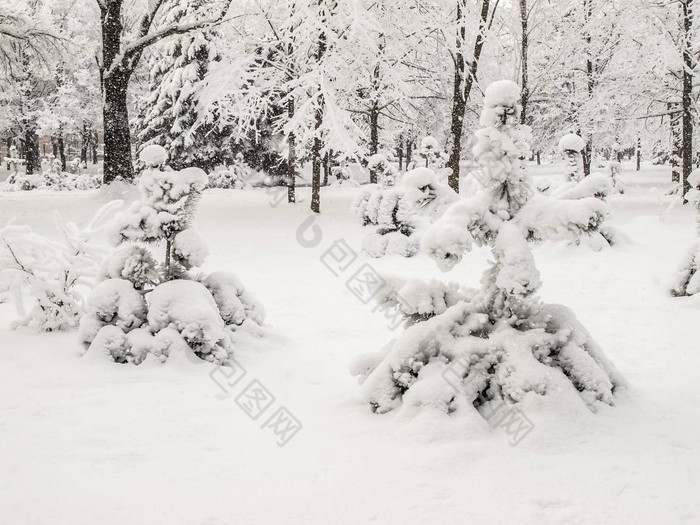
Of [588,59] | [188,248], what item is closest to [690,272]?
[188,248]

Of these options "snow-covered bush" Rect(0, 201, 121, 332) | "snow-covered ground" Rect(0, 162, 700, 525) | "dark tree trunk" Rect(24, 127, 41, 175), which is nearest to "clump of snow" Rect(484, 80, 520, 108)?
"snow-covered ground" Rect(0, 162, 700, 525)

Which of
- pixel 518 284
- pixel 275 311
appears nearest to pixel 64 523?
pixel 518 284

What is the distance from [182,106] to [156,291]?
981 inches

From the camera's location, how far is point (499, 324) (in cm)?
407

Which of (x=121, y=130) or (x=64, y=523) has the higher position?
(x=121, y=130)

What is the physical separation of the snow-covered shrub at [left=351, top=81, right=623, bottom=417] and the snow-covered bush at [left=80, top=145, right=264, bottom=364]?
2.04 m

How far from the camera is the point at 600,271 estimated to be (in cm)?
1018

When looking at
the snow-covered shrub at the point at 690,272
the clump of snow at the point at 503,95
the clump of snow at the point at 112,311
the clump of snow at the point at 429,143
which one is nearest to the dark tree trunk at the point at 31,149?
the clump of snow at the point at 429,143

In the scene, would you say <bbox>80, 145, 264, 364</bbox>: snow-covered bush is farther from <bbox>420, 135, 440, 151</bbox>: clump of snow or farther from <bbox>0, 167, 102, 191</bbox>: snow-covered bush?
<bbox>0, 167, 102, 191</bbox>: snow-covered bush

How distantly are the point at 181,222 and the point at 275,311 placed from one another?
2.67 metres

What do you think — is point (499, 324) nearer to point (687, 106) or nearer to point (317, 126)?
point (317, 126)

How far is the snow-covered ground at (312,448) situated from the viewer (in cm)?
288

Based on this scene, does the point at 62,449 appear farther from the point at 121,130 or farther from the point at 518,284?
the point at 121,130

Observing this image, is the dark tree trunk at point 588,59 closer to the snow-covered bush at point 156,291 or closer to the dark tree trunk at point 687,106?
the dark tree trunk at point 687,106
